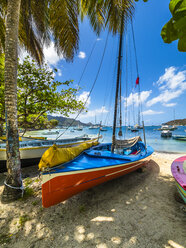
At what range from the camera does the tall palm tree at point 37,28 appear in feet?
10.3

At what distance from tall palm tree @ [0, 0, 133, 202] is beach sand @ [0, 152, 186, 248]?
1035 mm

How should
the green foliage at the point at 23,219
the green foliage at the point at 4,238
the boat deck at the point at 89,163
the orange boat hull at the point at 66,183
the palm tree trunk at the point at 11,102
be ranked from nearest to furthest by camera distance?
the green foliage at the point at 4,238 < the green foliage at the point at 23,219 < the orange boat hull at the point at 66,183 < the boat deck at the point at 89,163 < the palm tree trunk at the point at 11,102

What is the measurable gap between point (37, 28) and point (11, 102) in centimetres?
413

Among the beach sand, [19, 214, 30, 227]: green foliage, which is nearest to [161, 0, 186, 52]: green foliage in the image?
the beach sand

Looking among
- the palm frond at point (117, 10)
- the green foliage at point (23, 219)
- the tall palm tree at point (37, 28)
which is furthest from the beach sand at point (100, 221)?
the palm frond at point (117, 10)

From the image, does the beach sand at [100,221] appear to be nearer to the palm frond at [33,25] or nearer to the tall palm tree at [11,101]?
the tall palm tree at [11,101]

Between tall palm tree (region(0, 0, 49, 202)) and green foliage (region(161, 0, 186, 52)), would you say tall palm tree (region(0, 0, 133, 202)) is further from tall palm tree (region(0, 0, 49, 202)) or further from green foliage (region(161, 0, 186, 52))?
green foliage (region(161, 0, 186, 52))

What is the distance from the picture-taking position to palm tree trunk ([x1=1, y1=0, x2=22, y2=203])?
3111mm

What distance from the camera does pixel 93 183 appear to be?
10.9ft

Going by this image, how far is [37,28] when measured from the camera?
4660 mm

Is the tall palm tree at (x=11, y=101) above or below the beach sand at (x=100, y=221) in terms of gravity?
above

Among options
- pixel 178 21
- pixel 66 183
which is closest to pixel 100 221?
pixel 66 183

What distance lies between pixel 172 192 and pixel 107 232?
300 centimetres

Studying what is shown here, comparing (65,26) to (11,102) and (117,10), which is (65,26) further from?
(11,102)
